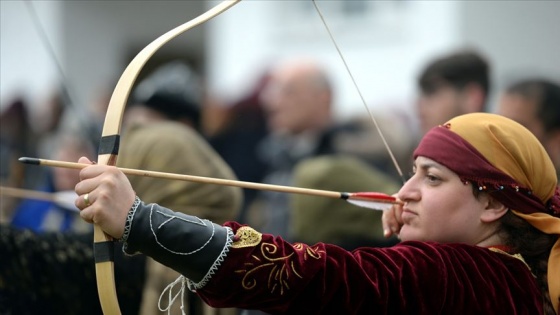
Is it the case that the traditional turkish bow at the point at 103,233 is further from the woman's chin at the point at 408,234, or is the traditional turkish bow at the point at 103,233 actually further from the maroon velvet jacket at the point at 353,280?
the woman's chin at the point at 408,234

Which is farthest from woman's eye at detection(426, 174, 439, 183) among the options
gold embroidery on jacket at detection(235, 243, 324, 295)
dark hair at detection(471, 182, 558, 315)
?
gold embroidery on jacket at detection(235, 243, 324, 295)

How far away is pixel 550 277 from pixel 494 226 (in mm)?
205

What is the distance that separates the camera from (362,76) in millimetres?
12797

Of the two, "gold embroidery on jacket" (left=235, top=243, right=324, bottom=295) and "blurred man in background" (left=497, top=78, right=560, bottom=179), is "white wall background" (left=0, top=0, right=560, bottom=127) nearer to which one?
"blurred man in background" (left=497, top=78, right=560, bottom=179)

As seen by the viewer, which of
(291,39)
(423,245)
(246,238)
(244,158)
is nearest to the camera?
(246,238)

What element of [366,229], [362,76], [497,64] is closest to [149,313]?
[366,229]

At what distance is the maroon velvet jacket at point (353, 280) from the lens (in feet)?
9.19

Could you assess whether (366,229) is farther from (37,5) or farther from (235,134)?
(37,5)

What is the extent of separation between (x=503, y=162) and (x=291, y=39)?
33.4 ft

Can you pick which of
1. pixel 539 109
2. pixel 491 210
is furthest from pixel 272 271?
pixel 539 109

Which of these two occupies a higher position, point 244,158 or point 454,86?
point 454,86

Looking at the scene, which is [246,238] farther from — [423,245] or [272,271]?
[423,245]

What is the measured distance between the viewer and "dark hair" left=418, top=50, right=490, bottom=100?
5609mm

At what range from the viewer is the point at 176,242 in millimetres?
2773
